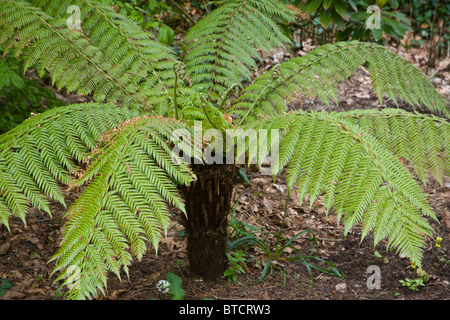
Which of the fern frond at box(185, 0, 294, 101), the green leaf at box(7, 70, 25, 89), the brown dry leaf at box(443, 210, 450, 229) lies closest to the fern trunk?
the fern frond at box(185, 0, 294, 101)

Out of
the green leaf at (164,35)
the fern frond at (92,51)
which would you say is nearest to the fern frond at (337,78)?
the fern frond at (92,51)

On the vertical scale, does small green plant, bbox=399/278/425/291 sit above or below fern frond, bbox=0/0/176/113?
below

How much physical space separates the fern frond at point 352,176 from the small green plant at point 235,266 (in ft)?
2.60

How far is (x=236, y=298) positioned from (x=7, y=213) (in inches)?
44.1

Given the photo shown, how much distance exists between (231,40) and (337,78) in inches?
26.0

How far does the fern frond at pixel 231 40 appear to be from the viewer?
2287 millimetres

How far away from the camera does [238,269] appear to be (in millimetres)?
2158

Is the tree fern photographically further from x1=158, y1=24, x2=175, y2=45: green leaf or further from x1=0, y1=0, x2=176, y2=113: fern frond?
x1=158, y1=24, x2=175, y2=45: green leaf

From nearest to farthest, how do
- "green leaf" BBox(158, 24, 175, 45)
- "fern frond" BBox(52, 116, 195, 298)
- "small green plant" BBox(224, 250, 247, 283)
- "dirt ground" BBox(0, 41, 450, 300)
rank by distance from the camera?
"fern frond" BBox(52, 116, 195, 298) → "dirt ground" BBox(0, 41, 450, 300) → "small green plant" BBox(224, 250, 247, 283) → "green leaf" BBox(158, 24, 175, 45)

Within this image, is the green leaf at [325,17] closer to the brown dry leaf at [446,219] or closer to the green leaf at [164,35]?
the green leaf at [164,35]

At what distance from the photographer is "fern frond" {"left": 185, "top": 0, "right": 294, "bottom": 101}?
2.29 metres

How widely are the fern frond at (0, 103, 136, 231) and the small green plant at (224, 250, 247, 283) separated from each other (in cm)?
94

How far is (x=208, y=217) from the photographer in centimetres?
192
